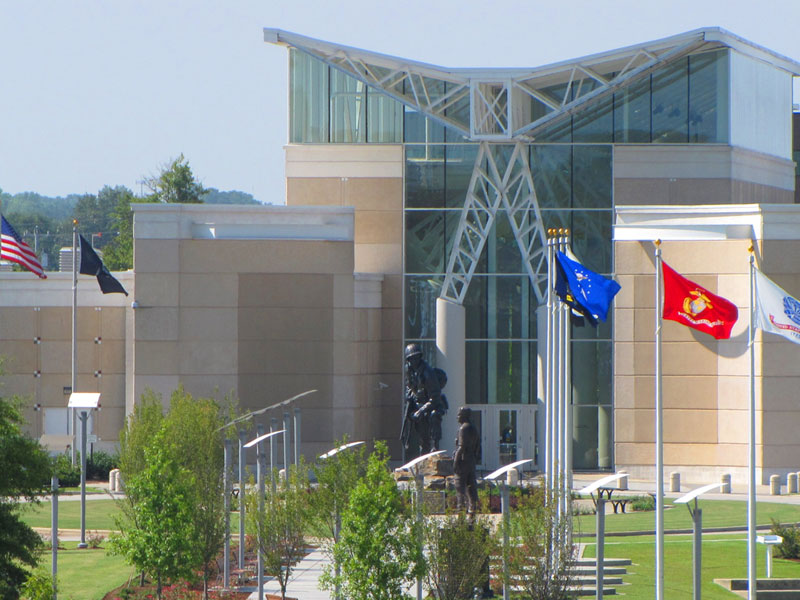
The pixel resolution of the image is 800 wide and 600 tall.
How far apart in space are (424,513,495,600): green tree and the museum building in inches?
957

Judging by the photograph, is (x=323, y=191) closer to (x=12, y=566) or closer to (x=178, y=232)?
(x=178, y=232)

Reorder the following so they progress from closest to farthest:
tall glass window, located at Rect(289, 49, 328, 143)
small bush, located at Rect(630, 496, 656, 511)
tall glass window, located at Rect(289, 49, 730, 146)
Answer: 1. small bush, located at Rect(630, 496, 656, 511)
2. tall glass window, located at Rect(289, 49, 730, 146)
3. tall glass window, located at Rect(289, 49, 328, 143)

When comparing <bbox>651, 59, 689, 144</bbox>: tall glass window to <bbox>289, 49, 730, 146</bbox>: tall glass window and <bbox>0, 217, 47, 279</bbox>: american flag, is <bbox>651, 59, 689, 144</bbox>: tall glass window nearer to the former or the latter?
<bbox>289, 49, 730, 146</bbox>: tall glass window

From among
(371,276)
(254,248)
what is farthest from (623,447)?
(254,248)

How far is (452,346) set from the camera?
162ft

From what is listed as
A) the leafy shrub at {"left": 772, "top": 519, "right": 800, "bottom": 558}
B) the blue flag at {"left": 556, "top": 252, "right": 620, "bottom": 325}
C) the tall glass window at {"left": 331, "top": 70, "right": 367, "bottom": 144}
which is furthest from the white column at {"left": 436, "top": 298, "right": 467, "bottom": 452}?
the blue flag at {"left": 556, "top": 252, "right": 620, "bottom": 325}

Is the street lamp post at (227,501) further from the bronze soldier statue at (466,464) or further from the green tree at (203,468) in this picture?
the bronze soldier statue at (466,464)

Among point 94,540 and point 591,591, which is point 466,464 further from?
point 94,540

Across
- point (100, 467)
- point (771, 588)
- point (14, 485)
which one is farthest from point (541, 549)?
point (100, 467)

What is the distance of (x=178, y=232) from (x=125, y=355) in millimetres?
6184

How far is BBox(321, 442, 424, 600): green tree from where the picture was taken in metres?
21.8

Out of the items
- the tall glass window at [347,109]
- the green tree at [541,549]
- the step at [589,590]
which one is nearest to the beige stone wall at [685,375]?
the tall glass window at [347,109]

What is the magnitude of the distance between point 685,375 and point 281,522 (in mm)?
23850

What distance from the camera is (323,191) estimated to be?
169 ft
